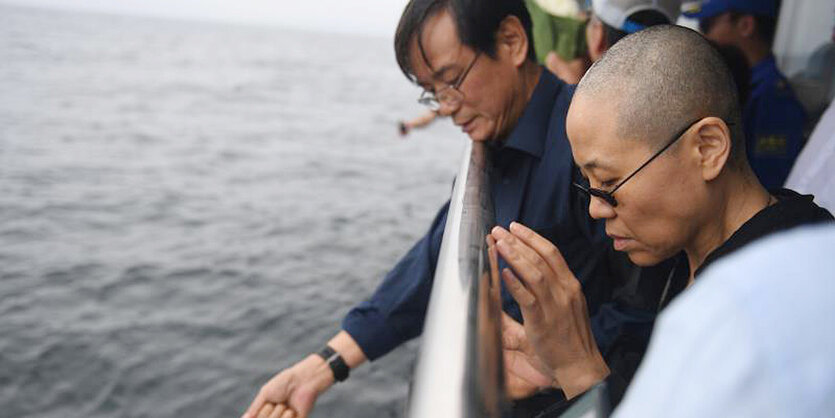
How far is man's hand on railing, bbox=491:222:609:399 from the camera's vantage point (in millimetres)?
1269

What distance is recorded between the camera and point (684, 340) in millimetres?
478

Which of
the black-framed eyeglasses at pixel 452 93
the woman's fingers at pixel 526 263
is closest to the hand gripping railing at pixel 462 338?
the woman's fingers at pixel 526 263

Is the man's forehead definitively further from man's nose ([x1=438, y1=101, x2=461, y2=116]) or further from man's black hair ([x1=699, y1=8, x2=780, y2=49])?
man's black hair ([x1=699, y1=8, x2=780, y2=49])

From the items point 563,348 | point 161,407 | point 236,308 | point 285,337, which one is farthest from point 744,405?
point 236,308

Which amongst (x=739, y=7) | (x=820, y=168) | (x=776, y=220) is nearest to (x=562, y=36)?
(x=739, y=7)

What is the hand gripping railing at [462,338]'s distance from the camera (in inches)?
26.0

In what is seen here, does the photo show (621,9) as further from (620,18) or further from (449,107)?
(449,107)

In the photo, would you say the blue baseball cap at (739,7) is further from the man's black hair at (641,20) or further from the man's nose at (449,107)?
the man's nose at (449,107)

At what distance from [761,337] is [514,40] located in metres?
1.83

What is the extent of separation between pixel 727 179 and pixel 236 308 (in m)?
8.44

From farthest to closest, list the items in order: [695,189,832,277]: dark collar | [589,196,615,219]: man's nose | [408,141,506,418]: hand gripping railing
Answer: [589,196,615,219]: man's nose
[695,189,832,277]: dark collar
[408,141,506,418]: hand gripping railing

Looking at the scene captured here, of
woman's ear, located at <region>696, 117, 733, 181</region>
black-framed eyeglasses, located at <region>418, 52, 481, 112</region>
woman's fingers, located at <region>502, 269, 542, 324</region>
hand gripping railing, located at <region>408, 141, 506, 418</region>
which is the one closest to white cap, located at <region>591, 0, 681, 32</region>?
black-framed eyeglasses, located at <region>418, 52, 481, 112</region>

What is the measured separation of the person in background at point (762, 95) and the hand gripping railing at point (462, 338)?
293cm

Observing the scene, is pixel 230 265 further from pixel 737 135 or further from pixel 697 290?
pixel 697 290
